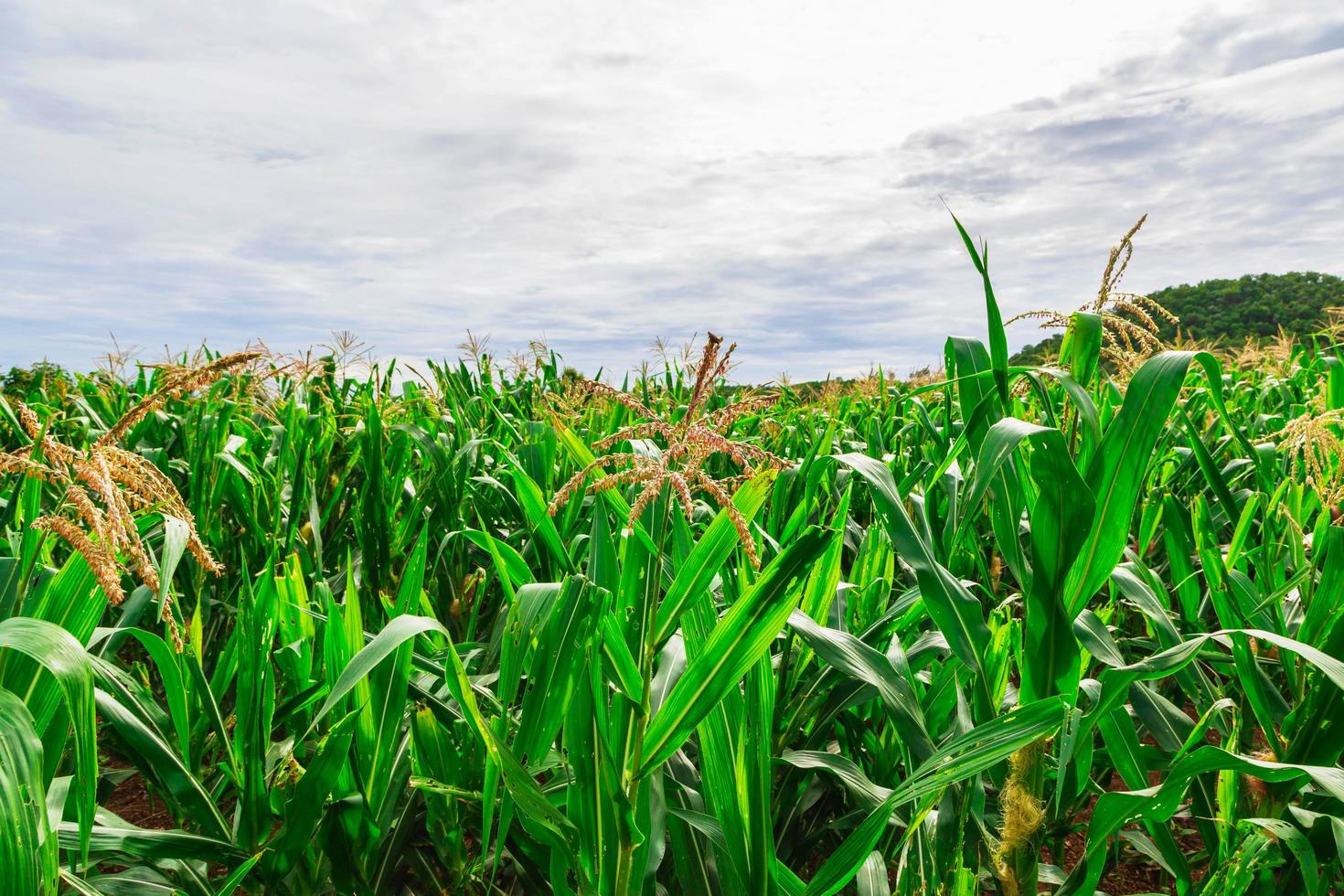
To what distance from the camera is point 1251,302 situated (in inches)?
936

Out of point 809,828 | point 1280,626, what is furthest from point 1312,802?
point 809,828

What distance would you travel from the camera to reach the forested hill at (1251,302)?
21094 millimetres

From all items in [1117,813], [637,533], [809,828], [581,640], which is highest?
[637,533]

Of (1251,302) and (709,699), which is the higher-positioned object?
(1251,302)

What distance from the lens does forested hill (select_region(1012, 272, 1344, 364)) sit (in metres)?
21.1

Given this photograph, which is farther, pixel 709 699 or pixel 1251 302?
pixel 1251 302

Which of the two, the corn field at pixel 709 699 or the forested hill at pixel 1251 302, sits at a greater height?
the forested hill at pixel 1251 302

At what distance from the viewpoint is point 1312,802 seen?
1.50 metres

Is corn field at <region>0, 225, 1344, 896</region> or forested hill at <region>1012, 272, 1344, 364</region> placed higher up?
forested hill at <region>1012, 272, 1344, 364</region>

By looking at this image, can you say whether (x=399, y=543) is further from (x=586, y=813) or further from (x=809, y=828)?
(x=586, y=813)

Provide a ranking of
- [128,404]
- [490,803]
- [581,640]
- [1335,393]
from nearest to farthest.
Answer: [581,640] → [490,803] → [1335,393] → [128,404]

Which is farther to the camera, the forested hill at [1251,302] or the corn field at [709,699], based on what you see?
the forested hill at [1251,302]

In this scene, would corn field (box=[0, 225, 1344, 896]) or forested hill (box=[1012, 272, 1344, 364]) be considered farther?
forested hill (box=[1012, 272, 1344, 364])

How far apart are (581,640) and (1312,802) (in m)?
1.48
